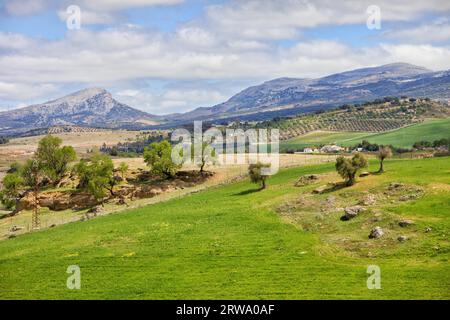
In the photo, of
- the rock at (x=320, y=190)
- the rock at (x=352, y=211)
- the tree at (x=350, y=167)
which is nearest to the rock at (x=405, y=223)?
the rock at (x=352, y=211)

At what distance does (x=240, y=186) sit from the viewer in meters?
97.8

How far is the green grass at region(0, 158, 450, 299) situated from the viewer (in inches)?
Result: 1561

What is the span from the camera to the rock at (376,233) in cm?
4838

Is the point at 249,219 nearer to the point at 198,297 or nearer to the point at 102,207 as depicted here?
the point at 198,297

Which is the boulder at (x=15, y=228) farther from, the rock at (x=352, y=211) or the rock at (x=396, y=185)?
the rock at (x=396, y=185)

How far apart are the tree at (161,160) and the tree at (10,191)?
1210 inches

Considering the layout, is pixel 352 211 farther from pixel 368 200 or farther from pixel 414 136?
pixel 414 136

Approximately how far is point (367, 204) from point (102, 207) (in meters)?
54.5

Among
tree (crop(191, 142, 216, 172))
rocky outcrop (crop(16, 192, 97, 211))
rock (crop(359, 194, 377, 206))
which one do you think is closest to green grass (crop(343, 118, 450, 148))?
tree (crop(191, 142, 216, 172))

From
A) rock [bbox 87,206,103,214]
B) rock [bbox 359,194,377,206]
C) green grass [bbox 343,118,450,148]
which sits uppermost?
green grass [bbox 343,118,450,148]

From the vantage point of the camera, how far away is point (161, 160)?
11056 centimetres

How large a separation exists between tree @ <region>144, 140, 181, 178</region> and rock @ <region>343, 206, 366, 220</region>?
60.3 metres

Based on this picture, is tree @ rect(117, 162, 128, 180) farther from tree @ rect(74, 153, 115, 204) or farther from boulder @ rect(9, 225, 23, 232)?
boulder @ rect(9, 225, 23, 232)
